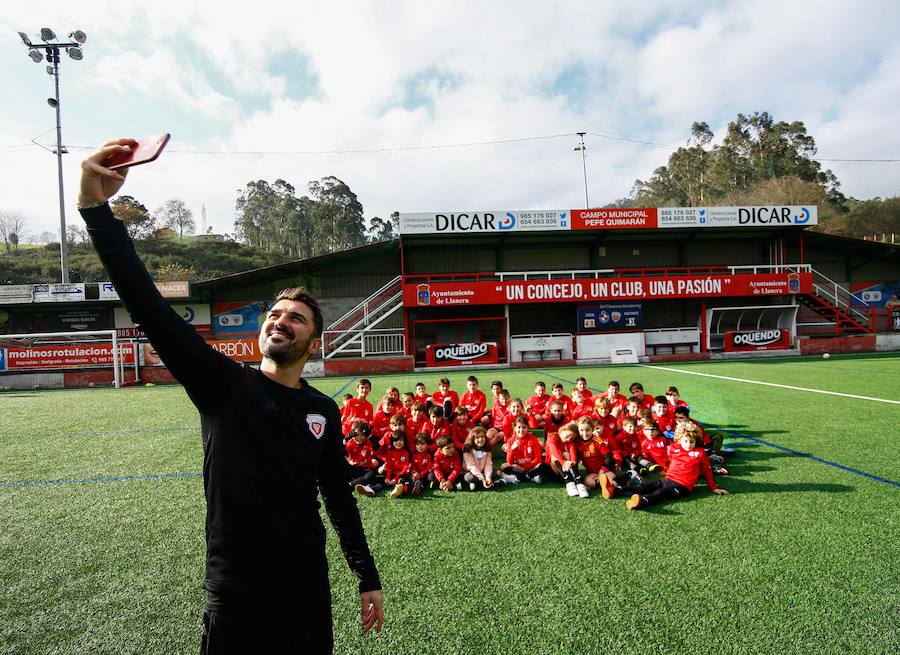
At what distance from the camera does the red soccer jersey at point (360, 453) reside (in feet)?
20.5

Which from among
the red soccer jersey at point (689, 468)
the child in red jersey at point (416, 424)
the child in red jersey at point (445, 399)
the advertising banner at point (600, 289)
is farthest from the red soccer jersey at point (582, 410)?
the advertising banner at point (600, 289)

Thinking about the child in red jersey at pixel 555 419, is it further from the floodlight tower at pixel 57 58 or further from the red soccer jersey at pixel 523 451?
the floodlight tower at pixel 57 58

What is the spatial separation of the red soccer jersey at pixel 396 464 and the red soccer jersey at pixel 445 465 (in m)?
0.36

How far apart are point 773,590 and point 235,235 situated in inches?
3093

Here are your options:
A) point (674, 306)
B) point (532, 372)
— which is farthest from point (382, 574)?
point (674, 306)

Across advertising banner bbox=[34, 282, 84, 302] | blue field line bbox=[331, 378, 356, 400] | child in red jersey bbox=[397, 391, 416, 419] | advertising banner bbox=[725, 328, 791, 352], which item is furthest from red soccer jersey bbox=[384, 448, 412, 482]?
advertising banner bbox=[34, 282, 84, 302]

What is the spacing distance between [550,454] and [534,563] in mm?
2398

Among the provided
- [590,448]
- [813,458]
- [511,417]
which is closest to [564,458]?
[590,448]

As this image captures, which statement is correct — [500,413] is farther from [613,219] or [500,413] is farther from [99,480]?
[613,219]

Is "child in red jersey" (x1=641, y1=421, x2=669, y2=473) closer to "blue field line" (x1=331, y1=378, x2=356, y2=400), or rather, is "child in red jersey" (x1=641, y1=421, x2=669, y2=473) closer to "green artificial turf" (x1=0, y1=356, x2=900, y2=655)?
"green artificial turf" (x1=0, y1=356, x2=900, y2=655)

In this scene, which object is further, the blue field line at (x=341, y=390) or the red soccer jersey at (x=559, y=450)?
the blue field line at (x=341, y=390)

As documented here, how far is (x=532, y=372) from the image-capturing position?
61.2 feet

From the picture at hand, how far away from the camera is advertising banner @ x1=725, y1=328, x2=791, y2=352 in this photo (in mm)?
22078

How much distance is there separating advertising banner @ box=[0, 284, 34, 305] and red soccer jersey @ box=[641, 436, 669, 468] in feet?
97.8
